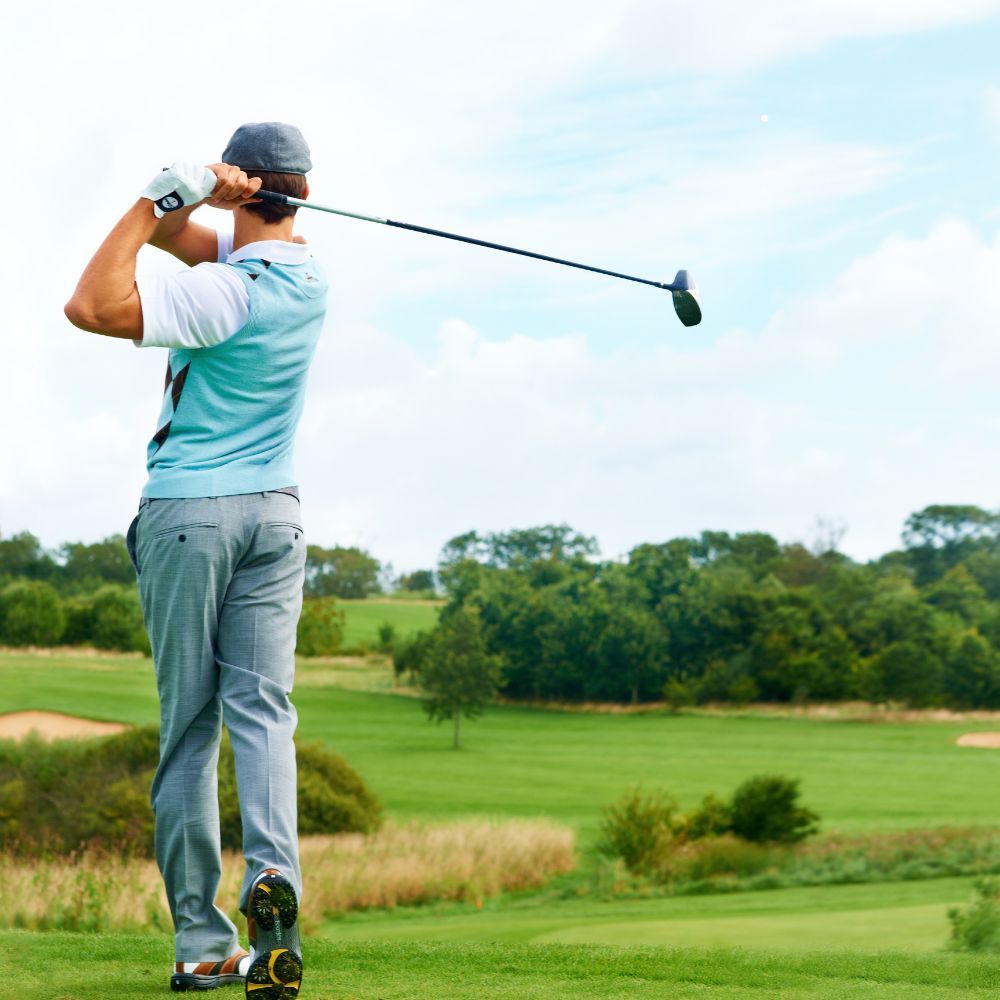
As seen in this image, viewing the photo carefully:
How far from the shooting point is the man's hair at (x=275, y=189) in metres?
3.15

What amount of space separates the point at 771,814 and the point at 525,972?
1824 centimetres

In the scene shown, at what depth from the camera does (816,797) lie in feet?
106

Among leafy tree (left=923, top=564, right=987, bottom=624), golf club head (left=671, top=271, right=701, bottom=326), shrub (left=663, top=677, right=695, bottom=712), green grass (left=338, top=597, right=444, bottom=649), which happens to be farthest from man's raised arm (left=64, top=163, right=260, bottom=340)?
green grass (left=338, top=597, right=444, bottom=649)

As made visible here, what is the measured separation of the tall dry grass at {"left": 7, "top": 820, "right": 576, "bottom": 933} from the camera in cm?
1020

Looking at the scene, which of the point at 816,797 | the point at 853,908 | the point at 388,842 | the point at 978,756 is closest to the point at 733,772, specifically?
the point at 816,797

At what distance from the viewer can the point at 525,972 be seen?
140 inches

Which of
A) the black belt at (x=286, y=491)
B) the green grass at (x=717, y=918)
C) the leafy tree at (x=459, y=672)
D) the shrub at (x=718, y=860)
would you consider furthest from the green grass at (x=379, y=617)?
the black belt at (x=286, y=491)

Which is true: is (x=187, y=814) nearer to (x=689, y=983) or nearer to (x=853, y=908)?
(x=689, y=983)

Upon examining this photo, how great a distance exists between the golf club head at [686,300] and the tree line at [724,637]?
3793cm

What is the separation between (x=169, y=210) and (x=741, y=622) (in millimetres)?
48868

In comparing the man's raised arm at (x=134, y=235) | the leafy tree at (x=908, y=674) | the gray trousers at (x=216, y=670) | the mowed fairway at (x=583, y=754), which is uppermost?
the man's raised arm at (x=134, y=235)

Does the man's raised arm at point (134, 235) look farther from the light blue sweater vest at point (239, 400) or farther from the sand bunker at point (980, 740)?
the sand bunker at point (980, 740)

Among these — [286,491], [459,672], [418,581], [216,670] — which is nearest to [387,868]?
[216,670]

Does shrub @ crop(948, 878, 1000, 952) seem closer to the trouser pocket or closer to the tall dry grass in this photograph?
the trouser pocket
